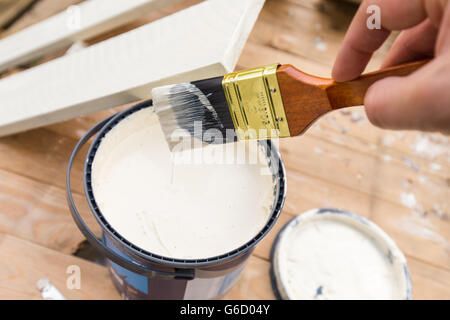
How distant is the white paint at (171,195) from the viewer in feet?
2.16

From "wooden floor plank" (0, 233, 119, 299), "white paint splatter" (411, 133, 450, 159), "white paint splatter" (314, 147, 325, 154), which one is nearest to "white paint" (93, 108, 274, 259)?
"wooden floor plank" (0, 233, 119, 299)

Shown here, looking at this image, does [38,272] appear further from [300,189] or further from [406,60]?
[406,60]

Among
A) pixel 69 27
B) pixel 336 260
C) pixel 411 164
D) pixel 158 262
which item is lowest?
pixel 336 260

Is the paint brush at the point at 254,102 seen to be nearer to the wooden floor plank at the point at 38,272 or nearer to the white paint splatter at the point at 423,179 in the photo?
the wooden floor plank at the point at 38,272

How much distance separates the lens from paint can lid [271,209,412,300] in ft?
2.75

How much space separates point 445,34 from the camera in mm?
374

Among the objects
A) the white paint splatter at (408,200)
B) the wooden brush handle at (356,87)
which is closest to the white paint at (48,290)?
the wooden brush handle at (356,87)

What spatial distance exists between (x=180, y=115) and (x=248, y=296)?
1.49 feet

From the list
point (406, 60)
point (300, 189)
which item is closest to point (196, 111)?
point (406, 60)

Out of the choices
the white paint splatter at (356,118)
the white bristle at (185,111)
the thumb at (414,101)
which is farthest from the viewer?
the white paint splatter at (356,118)

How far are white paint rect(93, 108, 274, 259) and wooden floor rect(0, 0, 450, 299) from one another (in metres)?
0.23

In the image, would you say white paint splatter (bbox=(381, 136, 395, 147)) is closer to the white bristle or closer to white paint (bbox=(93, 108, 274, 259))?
white paint (bbox=(93, 108, 274, 259))

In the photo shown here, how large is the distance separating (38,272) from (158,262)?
1.32ft

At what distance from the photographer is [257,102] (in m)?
0.55
